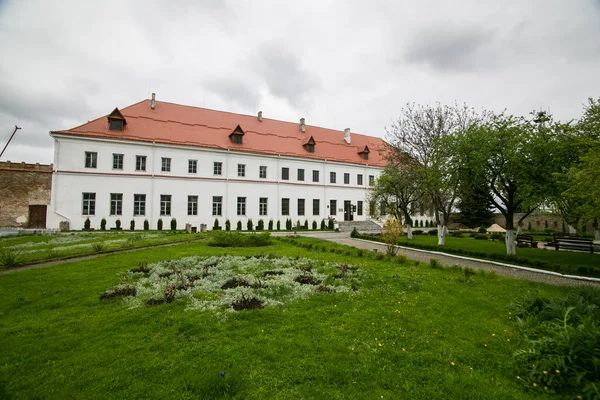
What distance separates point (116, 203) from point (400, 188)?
25430mm

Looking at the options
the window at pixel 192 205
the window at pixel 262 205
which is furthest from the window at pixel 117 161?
the window at pixel 262 205

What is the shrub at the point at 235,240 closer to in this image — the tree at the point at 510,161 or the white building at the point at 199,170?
the tree at the point at 510,161

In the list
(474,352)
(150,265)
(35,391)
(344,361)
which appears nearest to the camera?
(35,391)

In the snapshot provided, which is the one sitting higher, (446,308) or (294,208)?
(294,208)

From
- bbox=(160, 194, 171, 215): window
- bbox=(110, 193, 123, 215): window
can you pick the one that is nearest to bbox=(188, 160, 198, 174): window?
bbox=(160, 194, 171, 215): window

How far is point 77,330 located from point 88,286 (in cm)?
290

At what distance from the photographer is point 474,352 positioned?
411 cm

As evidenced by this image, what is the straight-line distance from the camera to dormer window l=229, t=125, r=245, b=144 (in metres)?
31.9

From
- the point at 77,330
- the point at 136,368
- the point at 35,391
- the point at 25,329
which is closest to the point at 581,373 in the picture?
the point at 136,368

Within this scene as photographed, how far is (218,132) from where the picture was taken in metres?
32.3

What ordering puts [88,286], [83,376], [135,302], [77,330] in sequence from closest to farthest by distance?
[83,376] < [77,330] < [135,302] < [88,286]

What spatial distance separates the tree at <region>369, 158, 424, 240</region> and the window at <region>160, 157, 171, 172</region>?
20.2 m

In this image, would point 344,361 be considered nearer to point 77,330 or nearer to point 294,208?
point 77,330

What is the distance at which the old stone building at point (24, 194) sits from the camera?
26406 millimetres
